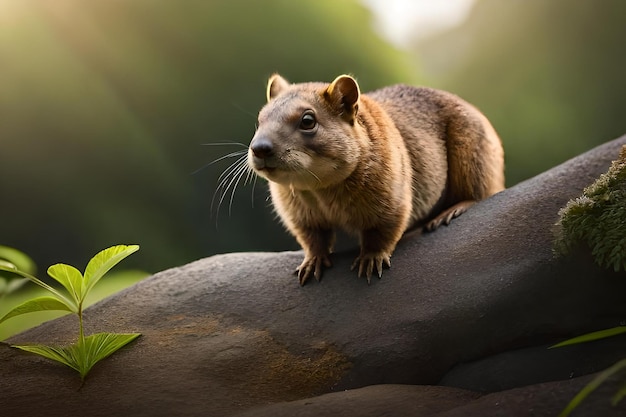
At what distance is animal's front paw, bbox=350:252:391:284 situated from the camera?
3.58 metres

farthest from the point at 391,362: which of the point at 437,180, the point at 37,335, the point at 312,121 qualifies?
the point at 37,335

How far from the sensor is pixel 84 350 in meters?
2.97

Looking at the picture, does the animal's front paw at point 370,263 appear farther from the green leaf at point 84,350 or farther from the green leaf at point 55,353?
the green leaf at point 55,353

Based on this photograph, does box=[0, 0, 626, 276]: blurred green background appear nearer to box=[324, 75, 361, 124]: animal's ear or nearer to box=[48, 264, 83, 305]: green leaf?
box=[324, 75, 361, 124]: animal's ear

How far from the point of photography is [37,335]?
11.4ft

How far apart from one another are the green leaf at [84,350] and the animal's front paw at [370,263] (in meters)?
1.31

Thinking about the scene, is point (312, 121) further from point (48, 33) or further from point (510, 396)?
point (48, 33)

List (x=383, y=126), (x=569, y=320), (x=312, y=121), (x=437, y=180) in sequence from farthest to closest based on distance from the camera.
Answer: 1. (x=437, y=180)
2. (x=383, y=126)
3. (x=312, y=121)
4. (x=569, y=320)

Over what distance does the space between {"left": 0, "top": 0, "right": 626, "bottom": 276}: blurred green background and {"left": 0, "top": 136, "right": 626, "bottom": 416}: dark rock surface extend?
175 centimetres

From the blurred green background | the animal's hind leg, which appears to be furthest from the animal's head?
the blurred green background

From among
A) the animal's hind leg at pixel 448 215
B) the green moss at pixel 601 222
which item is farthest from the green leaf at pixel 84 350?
the green moss at pixel 601 222

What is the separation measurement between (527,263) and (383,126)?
1.23 metres

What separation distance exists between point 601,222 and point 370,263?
1.25 metres

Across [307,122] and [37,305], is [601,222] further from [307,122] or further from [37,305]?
[37,305]
